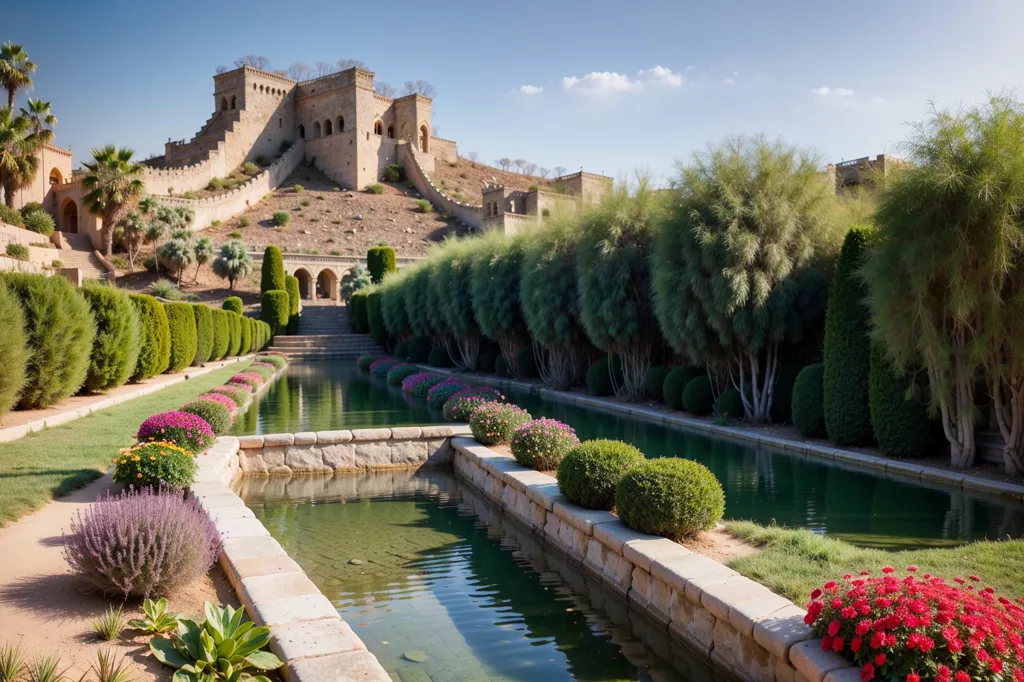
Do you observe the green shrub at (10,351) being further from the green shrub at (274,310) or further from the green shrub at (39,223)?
the green shrub at (39,223)

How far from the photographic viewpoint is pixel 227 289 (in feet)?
159

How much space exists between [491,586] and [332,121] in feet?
240

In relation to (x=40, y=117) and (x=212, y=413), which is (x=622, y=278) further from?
(x=40, y=117)

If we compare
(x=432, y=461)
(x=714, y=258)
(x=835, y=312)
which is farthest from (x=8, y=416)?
(x=835, y=312)

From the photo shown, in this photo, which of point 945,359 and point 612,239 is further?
point 612,239

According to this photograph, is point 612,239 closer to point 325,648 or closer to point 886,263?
point 886,263

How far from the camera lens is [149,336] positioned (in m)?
17.2

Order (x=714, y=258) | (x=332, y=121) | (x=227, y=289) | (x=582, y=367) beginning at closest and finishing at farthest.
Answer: (x=714, y=258), (x=582, y=367), (x=227, y=289), (x=332, y=121)

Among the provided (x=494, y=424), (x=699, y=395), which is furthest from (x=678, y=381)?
(x=494, y=424)

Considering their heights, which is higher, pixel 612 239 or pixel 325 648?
pixel 612 239

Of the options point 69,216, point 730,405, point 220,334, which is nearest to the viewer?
point 730,405

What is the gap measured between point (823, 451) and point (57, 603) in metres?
8.67

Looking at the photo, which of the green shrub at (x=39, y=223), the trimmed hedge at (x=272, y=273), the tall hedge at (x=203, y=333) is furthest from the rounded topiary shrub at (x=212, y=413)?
the green shrub at (x=39, y=223)

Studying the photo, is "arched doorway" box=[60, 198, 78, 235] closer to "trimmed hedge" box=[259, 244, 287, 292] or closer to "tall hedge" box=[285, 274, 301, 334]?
"trimmed hedge" box=[259, 244, 287, 292]
